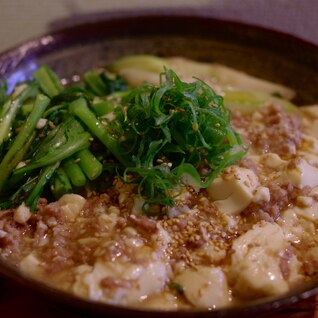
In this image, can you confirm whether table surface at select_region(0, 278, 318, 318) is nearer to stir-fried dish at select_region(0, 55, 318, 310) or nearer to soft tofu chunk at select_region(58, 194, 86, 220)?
stir-fried dish at select_region(0, 55, 318, 310)

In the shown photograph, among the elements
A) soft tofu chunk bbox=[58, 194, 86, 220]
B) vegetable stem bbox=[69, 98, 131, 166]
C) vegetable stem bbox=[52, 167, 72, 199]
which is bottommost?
soft tofu chunk bbox=[58, 194, 86, 220]

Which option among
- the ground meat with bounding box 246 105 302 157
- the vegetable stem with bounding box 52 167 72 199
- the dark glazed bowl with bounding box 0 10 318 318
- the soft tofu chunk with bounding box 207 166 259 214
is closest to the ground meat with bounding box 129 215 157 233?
the soft tofu chunk with bounding box 207 166 259 214

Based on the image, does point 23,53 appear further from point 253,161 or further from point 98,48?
point 253,161

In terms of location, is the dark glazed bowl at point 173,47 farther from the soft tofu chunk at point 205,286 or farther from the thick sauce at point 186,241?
the soft tofu chunk at point 205,286

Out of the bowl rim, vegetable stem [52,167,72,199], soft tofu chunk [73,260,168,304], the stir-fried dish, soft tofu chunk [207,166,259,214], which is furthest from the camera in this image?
the bowl rim

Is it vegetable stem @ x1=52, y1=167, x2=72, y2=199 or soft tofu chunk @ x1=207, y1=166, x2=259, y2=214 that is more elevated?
vegetable stem @ x1=52, y1=167, x2=72, y2=199

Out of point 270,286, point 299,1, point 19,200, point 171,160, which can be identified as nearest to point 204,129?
point 171,160

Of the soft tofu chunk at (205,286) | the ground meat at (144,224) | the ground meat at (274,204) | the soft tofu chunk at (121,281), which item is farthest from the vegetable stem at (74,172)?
the ground meat at (274,204)

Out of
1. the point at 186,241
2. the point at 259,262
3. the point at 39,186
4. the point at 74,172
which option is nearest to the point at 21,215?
the point at 39,186

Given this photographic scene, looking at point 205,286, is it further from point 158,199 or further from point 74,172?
point 74,172
